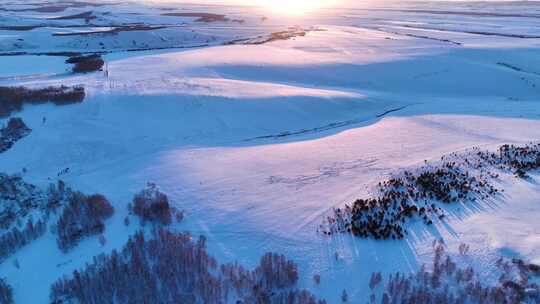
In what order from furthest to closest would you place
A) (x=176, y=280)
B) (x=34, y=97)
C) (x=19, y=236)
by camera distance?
(x=34, y=97)
(x=19, y=236)
(x=176, y=280)

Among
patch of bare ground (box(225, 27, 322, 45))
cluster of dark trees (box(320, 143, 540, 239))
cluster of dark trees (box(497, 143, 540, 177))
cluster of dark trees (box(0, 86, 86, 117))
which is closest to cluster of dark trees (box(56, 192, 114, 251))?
cluster of dark trees (box(320, 143, 540, 239))

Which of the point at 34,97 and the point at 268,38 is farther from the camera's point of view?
the point at 268,38

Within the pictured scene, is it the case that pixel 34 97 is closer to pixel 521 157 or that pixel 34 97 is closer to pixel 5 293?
pixel 5 293

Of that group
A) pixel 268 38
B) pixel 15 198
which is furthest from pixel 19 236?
pixel 268 38

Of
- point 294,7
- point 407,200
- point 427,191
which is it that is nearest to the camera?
point 407,200

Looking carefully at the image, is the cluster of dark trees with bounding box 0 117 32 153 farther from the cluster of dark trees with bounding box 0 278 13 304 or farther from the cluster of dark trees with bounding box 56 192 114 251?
the cluster of dark trees with bounding box 0 278 13 304

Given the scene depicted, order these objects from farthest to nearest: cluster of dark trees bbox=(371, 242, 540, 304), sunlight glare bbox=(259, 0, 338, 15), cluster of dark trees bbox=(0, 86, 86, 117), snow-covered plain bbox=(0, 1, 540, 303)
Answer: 1. sunlight glare bbox=(259, 0, 338, 15)
2. cluster of dark trees bbox=(0, 86, 86, 117)
3. snow-covered plain bbox=(0, 1, 540, 303)
4. cluster of dark trees bbox=(371, 242, 540, 304)
